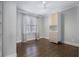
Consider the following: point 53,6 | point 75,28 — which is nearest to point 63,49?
point 75,28

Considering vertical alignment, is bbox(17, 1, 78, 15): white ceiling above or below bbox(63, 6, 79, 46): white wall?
above

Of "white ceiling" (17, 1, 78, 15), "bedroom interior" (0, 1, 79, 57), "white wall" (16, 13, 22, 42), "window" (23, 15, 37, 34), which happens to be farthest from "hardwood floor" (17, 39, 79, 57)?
"white ceiling" (17, 1, 78, 15)

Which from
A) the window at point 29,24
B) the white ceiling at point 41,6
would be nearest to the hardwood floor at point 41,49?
the window at point 29,24

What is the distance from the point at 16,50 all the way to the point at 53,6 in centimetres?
106

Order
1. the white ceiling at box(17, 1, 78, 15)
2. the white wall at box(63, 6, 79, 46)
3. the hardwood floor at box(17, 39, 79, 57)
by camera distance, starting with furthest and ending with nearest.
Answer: the white wall at box(63, 6, 79, 46) → the hardwood floor at box(17, 39, 79, 57) → the white ceiling at box(17, 1, 78, 15)

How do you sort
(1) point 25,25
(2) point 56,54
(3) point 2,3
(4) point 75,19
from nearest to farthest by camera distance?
(3) point 2,3 → (1) point 25,25 → (2) point 56,54 → (4) point 75,19

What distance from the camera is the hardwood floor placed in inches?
63.2

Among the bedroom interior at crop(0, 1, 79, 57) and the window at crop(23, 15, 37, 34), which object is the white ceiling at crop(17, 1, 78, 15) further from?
the window at crop(23, 15, 37, 34)

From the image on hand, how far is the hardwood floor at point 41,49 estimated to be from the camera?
5.26 ft

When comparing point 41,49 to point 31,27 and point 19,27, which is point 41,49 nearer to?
point 31,27

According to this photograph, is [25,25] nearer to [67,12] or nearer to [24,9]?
[24,9]

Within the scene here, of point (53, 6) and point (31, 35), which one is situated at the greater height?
point (53, 6)

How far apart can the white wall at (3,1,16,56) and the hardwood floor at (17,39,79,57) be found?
0.53 feet

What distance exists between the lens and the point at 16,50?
157 cm
